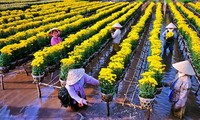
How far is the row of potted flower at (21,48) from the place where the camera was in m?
8.12

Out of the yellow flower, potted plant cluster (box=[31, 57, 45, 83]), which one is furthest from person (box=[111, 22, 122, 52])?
potted plant cluster (box=[31, 57, 45, 83])

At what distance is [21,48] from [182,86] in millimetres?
5252

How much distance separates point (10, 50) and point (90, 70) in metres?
2.73

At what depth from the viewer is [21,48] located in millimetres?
9102

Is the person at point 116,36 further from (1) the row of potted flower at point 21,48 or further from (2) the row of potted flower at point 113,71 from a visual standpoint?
(1) the row of potted flower at point 21,48

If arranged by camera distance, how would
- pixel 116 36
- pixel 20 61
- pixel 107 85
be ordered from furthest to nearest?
pixel 116 36
pixel 20 61
pixel 107 85

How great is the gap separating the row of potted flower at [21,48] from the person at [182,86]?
Answer: 15.3ft

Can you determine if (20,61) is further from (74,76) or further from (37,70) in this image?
(74,76)

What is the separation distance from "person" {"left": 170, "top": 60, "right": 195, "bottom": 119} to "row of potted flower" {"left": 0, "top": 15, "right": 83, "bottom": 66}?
4.66m

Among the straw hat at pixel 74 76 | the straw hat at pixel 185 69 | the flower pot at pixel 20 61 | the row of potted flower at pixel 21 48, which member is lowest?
the flower pot at pixel 20 61

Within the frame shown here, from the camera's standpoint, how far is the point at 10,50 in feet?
27.3

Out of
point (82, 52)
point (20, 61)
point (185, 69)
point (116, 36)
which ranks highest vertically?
point (185, 69)

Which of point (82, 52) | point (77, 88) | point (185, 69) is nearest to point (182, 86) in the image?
point (185, 69)

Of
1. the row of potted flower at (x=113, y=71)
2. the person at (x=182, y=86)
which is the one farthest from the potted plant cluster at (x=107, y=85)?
the person at (x=182, y=86)
